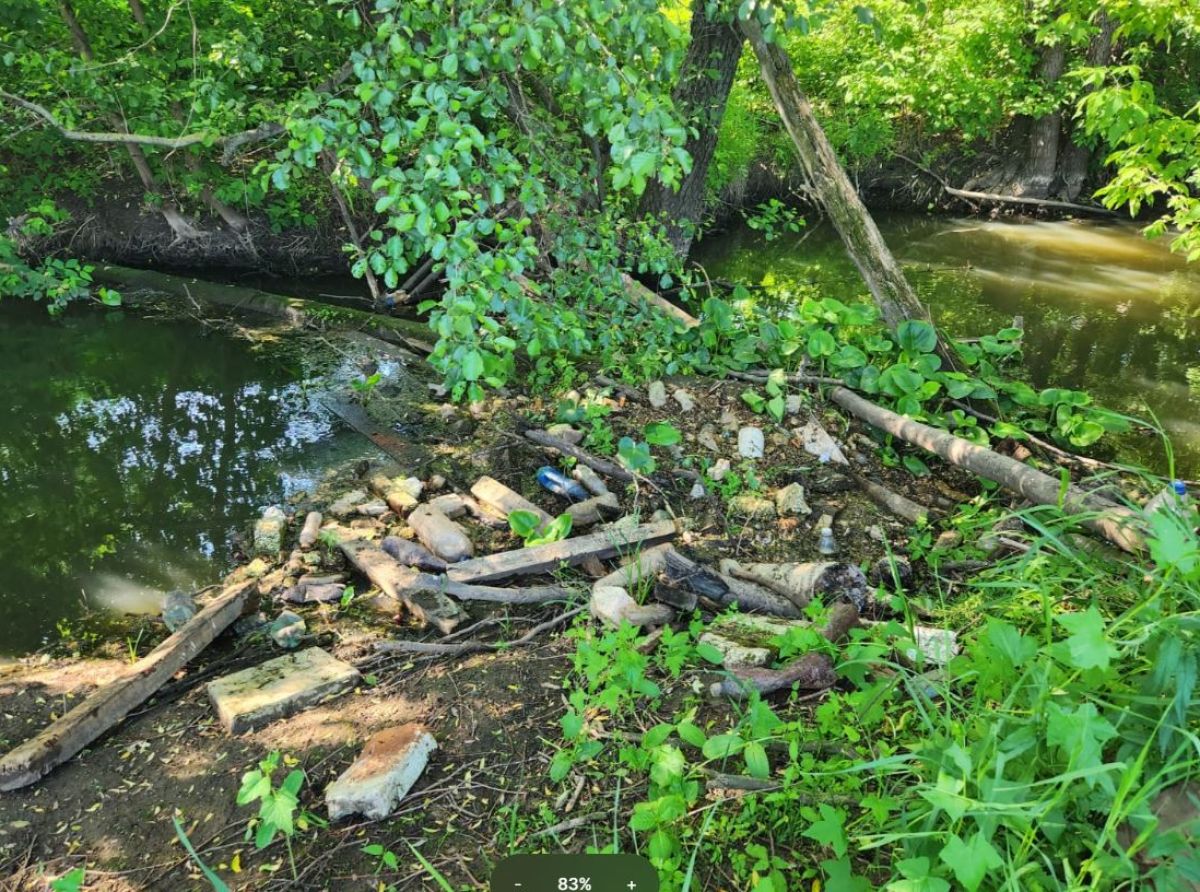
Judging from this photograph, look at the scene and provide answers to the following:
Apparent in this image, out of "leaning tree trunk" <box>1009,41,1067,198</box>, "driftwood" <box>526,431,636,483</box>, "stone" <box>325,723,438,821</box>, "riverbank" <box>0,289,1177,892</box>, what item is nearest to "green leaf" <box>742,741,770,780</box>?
"riverbank" <box>0,289,1177,892</box>

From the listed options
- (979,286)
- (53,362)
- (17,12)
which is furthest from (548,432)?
(979,286)

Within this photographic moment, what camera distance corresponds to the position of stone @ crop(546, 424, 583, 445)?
4.41 m

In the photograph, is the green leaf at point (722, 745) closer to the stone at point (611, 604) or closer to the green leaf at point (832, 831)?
the green leaf at point (832, 831)

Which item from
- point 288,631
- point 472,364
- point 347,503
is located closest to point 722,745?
point 472,364

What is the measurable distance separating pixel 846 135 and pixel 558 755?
11968 mm

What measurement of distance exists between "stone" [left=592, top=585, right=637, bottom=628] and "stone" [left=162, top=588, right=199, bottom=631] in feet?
5.98

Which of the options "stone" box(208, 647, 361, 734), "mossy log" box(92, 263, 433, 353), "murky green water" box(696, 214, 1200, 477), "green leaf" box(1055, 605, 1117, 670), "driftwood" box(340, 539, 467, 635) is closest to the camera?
"green leaf" box(1055, 605, 1117, 670)

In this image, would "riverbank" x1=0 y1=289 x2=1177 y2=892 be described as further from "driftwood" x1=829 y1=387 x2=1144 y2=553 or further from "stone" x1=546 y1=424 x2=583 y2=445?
"stone" x1=546 y1=424 x2=583 y2=445

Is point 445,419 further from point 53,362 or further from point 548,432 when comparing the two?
point 53,362

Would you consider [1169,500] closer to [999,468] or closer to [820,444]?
[999,468]

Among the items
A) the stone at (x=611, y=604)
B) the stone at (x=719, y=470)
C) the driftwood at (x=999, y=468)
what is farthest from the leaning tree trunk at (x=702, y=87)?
the stone at (x=611, y=604)

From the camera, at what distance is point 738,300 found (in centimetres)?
540

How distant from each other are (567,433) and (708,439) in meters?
0.82

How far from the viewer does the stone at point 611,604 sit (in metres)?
2.78
